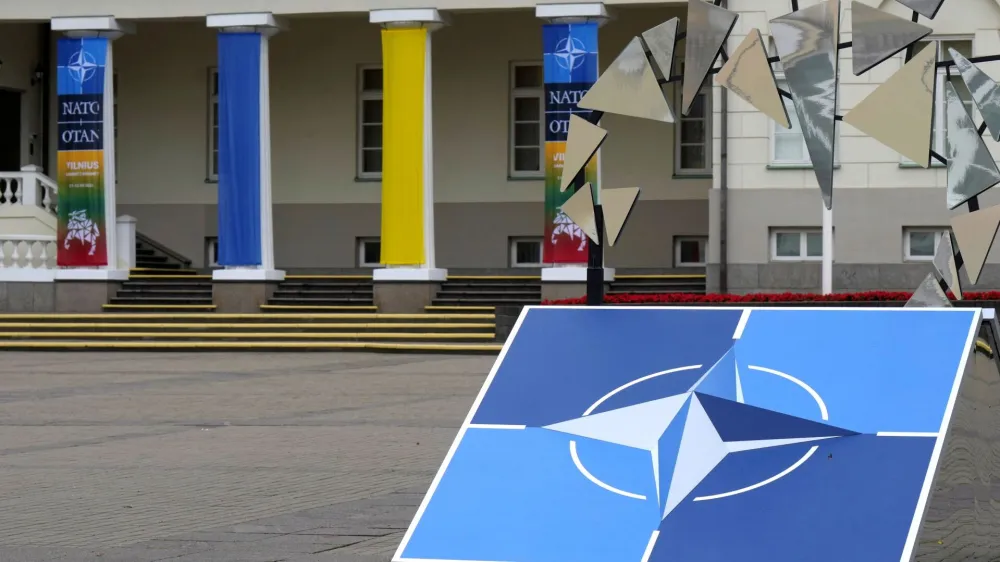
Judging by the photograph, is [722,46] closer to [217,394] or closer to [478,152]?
[217,394]

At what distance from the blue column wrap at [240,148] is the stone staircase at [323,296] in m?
0.81

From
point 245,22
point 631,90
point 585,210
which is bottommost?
point 585,210

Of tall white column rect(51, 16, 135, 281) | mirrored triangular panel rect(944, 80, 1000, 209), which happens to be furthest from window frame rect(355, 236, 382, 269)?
mirrored triangular panel rect(944, 80, 1000, 209)

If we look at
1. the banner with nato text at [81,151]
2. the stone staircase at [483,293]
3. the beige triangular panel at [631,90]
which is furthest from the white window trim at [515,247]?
the beige triangular panel at [631,90]

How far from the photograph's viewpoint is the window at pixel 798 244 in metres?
25.5

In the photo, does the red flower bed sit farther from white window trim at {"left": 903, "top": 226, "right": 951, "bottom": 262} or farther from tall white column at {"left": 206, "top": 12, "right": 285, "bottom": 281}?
tall white column at {"left": 206, "top": 12, "right": 285, "bottom": 281}

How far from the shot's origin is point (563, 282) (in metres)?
25.2

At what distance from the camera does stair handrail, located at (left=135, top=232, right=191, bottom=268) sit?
3064 centimetres

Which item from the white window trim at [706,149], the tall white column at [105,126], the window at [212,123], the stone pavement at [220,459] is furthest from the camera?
the window at [212,123]

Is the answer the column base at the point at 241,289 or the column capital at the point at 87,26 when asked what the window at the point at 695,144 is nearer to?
the column base at the point at 241,289

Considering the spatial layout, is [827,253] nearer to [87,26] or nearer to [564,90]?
A: [564,90]

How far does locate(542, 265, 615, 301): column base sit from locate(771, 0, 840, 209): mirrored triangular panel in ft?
59.3

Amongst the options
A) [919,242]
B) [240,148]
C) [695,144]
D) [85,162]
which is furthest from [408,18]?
[919,242]

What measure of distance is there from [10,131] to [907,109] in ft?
91.8
